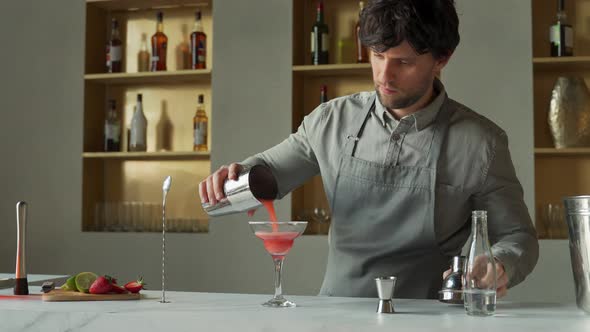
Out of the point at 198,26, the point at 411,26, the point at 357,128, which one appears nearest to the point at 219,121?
the point at 198,26

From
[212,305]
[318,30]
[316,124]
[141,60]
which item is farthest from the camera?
[141,60]

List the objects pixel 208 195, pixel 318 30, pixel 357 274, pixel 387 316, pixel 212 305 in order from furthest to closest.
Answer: pixel 318 30
pixel 357 274
pixel 208 195
pixel 212 305
pixel 387 316

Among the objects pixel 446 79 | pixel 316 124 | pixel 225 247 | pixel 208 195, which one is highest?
pixel 446 79

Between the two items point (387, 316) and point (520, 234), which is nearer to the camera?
point (387, 316)

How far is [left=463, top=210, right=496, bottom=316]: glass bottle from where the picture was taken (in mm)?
1442

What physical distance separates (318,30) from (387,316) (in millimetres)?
2379

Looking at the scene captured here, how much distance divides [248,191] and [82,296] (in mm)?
453

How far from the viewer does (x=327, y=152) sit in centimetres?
219

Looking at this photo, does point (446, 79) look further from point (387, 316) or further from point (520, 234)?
point (387, 316)

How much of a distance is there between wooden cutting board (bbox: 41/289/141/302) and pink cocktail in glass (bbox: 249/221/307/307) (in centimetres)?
34

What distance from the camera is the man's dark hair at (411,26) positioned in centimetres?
190

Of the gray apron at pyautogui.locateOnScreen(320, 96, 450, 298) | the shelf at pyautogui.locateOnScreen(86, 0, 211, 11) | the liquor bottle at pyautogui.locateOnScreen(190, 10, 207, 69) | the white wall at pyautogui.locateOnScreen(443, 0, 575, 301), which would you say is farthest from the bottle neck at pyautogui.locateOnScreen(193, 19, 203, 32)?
the gray apron at pyautogui.locateOnScreen(320, 96, 450, 298)

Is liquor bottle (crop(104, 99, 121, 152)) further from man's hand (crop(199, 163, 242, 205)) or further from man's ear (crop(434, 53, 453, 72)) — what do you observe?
man's ear (crop(434, 53, 453, 72))

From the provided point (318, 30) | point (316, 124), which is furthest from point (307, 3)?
point (316, 124)
